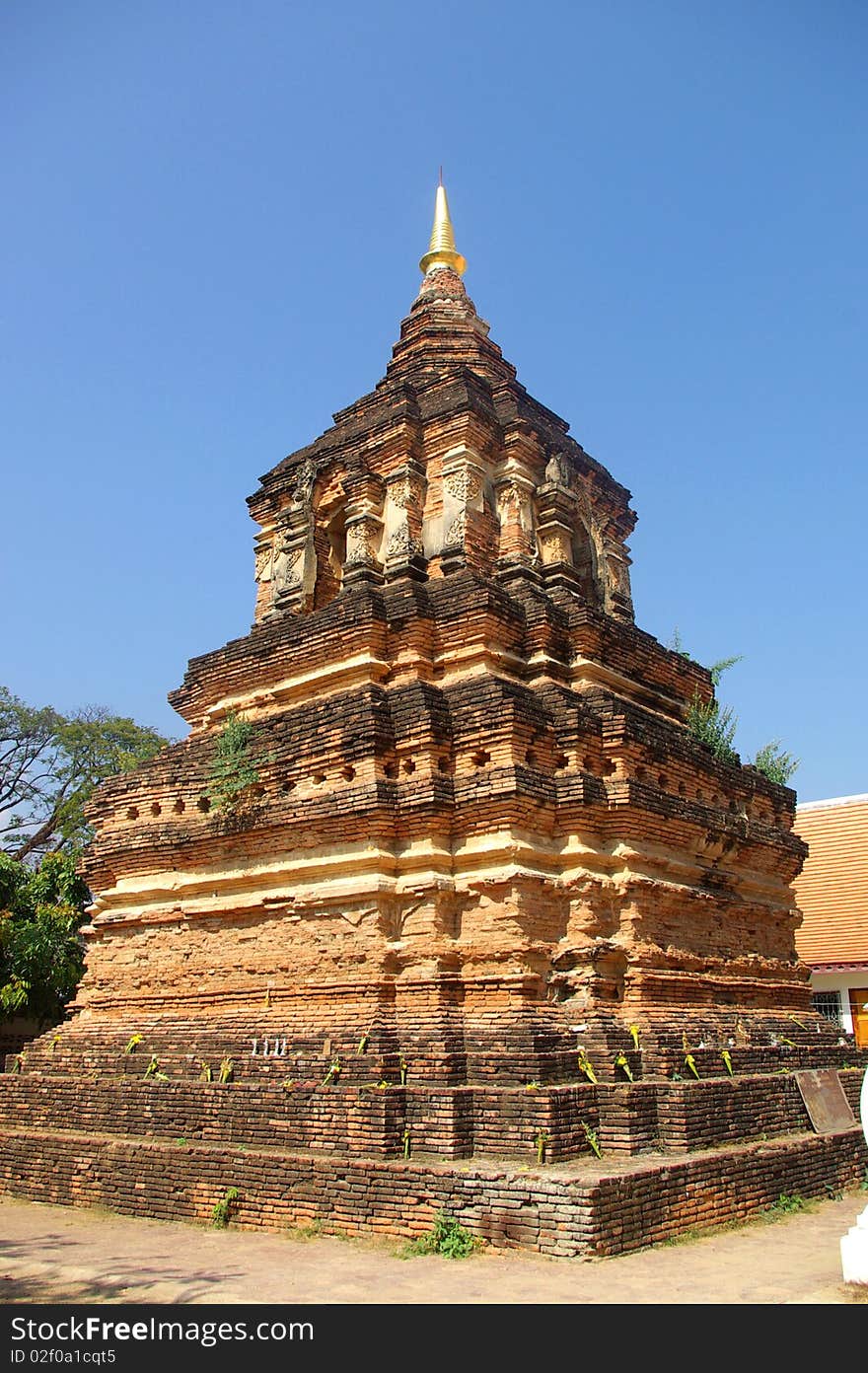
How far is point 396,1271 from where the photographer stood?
303 inches

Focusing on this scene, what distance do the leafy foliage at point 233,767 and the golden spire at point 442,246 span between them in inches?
433

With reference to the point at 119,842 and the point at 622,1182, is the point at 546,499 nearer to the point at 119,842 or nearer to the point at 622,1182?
the point at 119,842

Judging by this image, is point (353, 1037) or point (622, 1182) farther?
point (353, 1037)

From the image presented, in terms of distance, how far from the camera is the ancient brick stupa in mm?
9531

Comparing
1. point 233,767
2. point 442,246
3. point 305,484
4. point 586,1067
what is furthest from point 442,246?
point 586,1067

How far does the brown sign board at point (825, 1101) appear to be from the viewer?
11789 mm

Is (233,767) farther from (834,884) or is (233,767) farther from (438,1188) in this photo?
(834,884)

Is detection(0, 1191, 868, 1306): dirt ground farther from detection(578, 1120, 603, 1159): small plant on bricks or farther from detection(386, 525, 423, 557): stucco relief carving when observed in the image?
detection(386, 525, 423, 557): stucco relief carving

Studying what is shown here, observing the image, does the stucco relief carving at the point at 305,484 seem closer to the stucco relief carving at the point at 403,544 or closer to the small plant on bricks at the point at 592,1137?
the stucco relief carving at the point at 403,544

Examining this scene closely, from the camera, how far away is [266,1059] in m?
11.0

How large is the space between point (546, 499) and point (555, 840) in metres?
5.82

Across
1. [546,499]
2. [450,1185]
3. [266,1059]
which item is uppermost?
[546,499]
